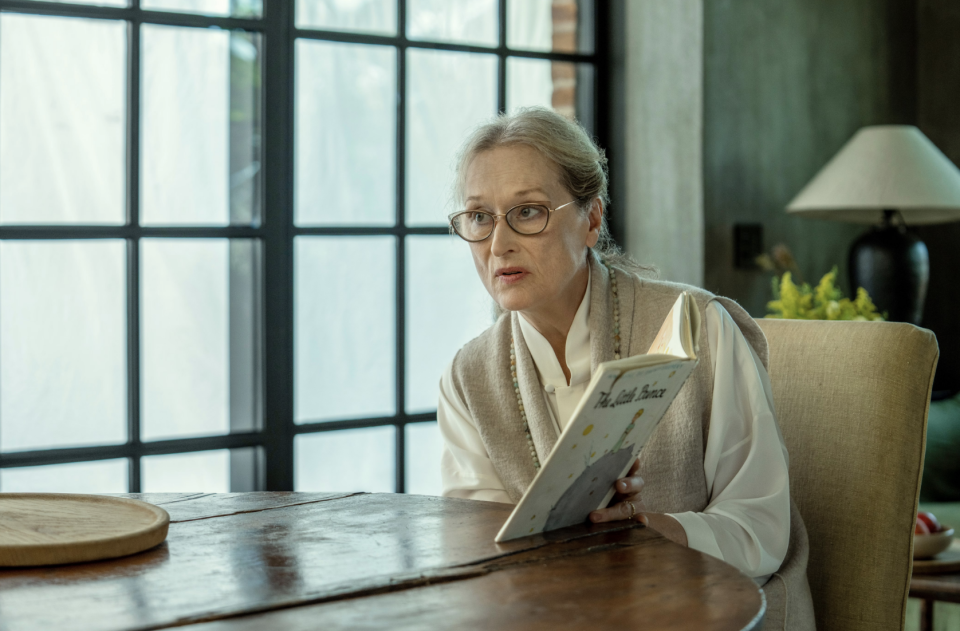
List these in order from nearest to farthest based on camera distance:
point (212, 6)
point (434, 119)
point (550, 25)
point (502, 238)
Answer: point (502, 238) < point (212, 6) < point (434, 119) < point (550, 25)

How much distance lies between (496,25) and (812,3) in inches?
43.3

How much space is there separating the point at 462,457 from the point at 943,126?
289 centimetres

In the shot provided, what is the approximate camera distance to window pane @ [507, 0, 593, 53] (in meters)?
3.06

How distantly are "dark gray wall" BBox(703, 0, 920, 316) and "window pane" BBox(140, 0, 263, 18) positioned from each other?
136cm

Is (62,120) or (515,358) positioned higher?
(62,120)

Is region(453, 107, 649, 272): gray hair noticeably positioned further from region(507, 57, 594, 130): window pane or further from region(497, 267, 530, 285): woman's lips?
region(507, 57, 594, 130): window pane

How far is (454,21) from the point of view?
2926mm

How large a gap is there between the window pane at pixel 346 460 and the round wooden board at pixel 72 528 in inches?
61.5

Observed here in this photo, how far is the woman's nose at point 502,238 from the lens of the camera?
62.1 inches

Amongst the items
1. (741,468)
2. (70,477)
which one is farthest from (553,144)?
(70,477)

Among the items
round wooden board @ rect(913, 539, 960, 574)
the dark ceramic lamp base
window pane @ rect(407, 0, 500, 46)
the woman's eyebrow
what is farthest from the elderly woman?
the dark ceramic lamp base

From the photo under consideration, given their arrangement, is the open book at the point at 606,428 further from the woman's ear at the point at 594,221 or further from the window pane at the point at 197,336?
the window pane at the point at 197,336

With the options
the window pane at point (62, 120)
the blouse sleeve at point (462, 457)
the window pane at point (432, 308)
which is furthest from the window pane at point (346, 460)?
the blouse sleeve at point (462, 457)

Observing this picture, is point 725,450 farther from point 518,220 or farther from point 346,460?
point 346,460
